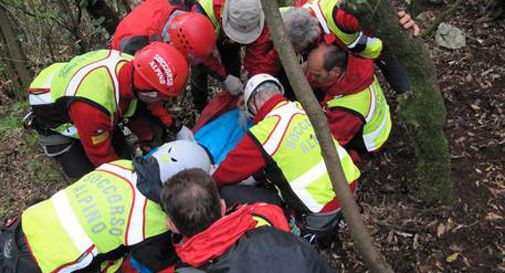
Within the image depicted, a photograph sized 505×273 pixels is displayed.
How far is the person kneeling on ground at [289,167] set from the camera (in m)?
2.85

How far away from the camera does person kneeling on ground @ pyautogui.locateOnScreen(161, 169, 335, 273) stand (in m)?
1.90

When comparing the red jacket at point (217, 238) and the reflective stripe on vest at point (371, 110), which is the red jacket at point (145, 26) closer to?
the reflective stripe on vest at point (371, 110)

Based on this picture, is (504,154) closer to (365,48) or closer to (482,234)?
(482,234)

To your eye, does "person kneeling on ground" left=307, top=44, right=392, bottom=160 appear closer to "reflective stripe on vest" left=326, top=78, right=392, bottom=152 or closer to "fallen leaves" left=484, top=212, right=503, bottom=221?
"reflective stripe on vest" left=326, top=78, right=392, bottom=152

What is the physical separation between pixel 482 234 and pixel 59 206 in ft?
8.35

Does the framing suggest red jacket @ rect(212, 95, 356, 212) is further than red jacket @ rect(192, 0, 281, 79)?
No

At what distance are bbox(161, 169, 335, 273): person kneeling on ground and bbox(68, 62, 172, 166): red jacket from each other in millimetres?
1219

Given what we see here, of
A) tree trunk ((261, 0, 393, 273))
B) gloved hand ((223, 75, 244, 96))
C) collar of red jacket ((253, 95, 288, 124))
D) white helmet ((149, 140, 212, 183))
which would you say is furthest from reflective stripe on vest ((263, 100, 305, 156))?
gloved hand ((223, 75, 244, 96))

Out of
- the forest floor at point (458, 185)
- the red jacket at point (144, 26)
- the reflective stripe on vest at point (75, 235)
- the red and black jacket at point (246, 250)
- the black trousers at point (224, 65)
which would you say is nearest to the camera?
the red and black jacket at point (246, 250)

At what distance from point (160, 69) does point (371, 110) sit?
1514 millimetres

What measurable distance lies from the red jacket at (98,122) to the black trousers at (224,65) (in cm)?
99

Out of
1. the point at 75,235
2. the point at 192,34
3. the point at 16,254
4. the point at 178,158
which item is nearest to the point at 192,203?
the point at 178,158

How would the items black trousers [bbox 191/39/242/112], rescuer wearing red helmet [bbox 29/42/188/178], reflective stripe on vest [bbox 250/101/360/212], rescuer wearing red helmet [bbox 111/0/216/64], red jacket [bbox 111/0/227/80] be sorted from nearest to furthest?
reflective stripe on vest [bbox 250/101/360/212]
rescuer wearing red helmet [bbox 29/42/188/178]
rescuer wearing red helmet [bbox 111/0/216/64]
red jacket [bbox 111/0/227/80]
black trousers [bbox 191/39/242/112]

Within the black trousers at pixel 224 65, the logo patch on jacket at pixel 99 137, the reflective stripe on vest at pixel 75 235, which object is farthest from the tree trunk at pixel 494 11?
the reflective stripe on vest at pixel 75 235
